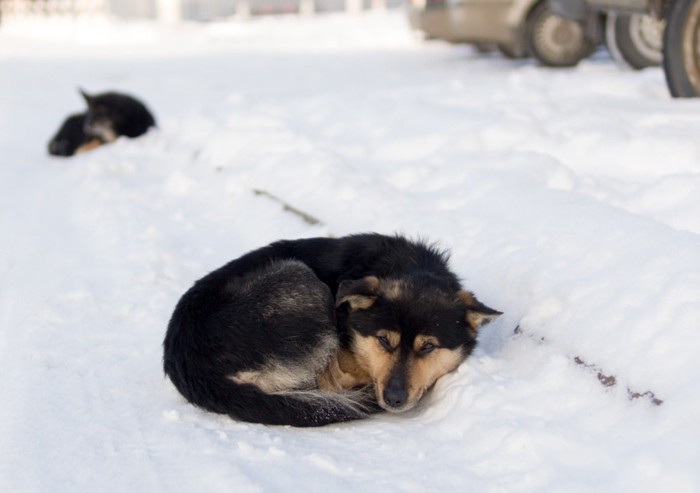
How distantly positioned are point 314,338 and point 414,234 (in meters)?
1.46

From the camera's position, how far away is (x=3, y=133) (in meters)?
10.4

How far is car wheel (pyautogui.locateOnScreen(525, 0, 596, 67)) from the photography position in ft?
39.1

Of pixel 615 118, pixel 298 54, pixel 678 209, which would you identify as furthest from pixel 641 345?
pixel 298 54

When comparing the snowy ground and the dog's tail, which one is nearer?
the snowy ground

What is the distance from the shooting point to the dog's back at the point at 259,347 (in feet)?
11.5

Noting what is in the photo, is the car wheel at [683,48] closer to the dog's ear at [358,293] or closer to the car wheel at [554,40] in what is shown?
the dog's ear at [358,293]

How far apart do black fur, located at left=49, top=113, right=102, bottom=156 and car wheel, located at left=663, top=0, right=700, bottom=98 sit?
19.9 feet

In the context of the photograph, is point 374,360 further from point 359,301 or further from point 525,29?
point 525,29

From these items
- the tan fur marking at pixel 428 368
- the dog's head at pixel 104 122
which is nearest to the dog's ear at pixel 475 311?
the tan fur marking at pixel 428 368

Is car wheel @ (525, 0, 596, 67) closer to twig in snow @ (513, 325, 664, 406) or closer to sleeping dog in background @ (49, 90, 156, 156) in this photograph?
sleeping dog in background @ (49, 90, 156, 156)

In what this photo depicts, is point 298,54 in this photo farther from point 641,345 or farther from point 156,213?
point 641,345

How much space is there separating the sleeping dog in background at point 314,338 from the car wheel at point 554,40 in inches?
335

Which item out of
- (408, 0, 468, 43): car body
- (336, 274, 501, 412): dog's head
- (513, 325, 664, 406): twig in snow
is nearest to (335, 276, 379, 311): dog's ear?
(336, 274, 501, 412): dog's head

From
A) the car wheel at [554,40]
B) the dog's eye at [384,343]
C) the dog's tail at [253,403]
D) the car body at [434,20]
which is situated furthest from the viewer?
the car body at [434,20]
